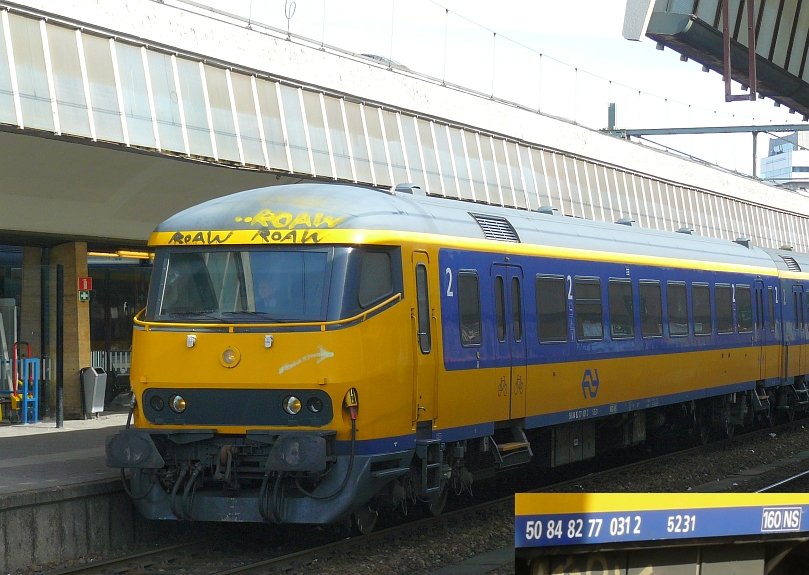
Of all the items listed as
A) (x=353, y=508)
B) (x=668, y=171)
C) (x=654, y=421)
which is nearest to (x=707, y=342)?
(x=654, y=421)

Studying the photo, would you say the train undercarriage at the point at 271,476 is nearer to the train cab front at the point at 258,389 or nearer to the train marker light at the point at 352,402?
the train cab front at the point at 258,389

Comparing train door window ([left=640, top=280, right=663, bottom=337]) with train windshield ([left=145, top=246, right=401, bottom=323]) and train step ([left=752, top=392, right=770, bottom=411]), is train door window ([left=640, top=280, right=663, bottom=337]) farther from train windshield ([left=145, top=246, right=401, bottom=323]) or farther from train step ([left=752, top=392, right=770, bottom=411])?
train windshield ([left=145, top=246, right=401, bottom=323])

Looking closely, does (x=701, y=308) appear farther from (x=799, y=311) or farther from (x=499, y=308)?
(x=499, y=308)

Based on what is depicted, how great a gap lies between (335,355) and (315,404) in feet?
1.47

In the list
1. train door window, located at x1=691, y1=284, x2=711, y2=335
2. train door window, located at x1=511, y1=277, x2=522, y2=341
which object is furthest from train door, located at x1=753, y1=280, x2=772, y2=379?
train door window, located at x1=511, y1=277, x2=522, y2=341

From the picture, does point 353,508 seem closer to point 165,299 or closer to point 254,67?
point 165,299

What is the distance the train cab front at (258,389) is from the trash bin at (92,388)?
925 centimetres

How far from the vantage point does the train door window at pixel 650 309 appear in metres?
16.7

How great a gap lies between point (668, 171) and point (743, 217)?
7.62 metres

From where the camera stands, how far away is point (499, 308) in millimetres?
12922

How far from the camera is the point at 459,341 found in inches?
472

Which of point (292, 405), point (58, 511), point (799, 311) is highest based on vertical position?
point (292, 405)

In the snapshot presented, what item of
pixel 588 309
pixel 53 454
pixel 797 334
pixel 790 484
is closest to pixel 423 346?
pixel 588 309

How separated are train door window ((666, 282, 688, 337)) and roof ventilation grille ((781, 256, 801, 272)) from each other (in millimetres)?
6694
